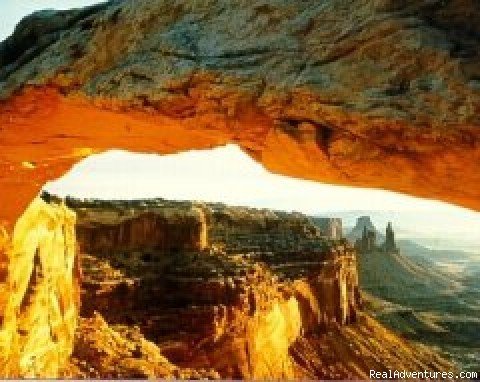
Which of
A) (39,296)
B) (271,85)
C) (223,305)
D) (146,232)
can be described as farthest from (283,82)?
(146,232)

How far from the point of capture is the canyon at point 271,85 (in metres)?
3.23

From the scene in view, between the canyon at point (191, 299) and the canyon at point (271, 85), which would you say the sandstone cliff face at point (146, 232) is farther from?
the canyon at point (271, 85)

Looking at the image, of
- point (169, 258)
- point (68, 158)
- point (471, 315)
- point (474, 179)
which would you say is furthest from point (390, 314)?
point (474, 179)

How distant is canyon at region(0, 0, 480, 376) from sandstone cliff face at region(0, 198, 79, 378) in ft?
6.12

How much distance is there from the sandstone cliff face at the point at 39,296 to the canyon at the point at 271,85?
187 centimetres

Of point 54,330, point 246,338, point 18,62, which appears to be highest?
point 18,62

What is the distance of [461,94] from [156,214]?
1732 cm

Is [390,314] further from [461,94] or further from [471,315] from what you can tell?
[461,94]

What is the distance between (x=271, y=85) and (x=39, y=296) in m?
5.56

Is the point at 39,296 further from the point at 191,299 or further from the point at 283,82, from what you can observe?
the point at 191,299

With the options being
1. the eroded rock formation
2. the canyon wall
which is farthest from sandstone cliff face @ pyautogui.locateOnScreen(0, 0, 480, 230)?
the canyon wall

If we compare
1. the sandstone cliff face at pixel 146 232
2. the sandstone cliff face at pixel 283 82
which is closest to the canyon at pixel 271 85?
the sandstone cliff face at pixel 283 82

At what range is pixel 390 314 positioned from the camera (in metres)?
32.9

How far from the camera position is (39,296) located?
26.3 ft
